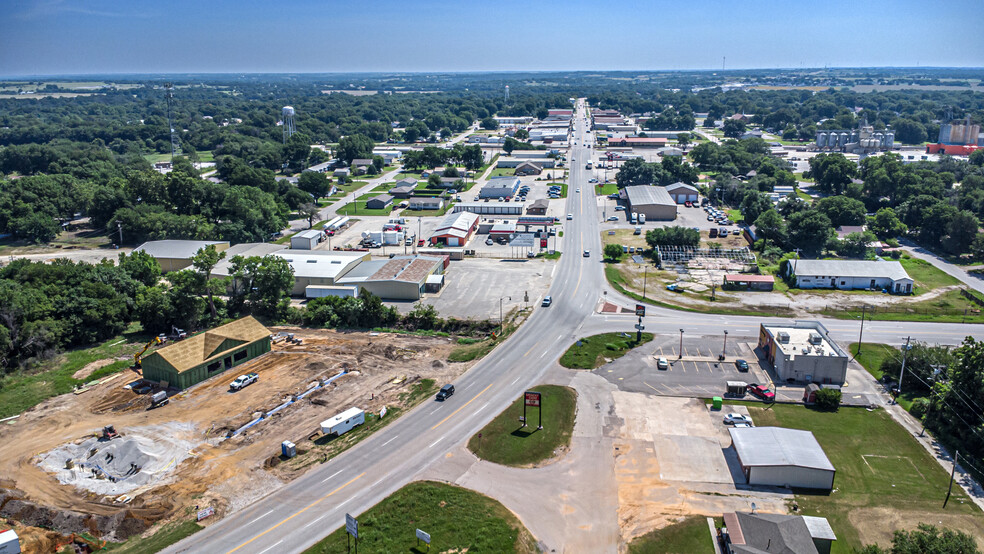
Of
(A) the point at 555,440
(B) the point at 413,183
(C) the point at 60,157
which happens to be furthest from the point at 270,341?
(C) the point at 60,157

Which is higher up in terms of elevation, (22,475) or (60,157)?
(60,157)

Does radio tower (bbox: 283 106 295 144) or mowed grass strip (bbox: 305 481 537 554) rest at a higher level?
radio tower (bbox: 283 106 295 144)

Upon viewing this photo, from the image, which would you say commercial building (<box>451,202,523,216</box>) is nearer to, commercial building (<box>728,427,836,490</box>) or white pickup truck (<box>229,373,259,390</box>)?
white pickup truck (<box>229,373,259,390</box>)

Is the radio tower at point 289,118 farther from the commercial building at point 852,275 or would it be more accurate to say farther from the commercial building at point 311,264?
the commercial building at point 852,275

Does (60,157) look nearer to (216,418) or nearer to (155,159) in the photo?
(155,159)

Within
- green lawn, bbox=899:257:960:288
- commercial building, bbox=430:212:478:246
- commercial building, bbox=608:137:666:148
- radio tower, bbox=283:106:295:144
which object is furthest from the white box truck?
commercial building, bbox=608:137:666:148

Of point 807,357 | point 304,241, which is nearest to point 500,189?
point 304,241
